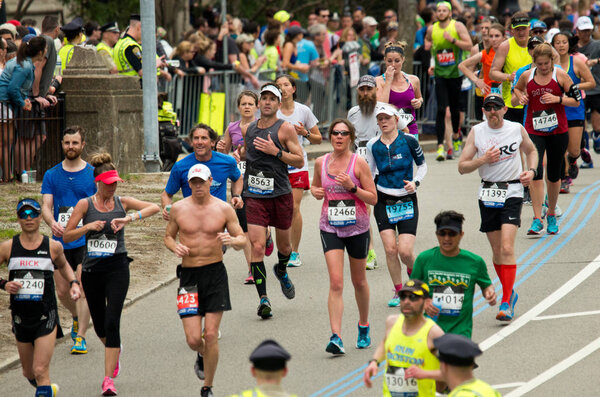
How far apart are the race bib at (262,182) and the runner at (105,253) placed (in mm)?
1863

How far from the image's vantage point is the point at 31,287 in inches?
348

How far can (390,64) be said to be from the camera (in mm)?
13430

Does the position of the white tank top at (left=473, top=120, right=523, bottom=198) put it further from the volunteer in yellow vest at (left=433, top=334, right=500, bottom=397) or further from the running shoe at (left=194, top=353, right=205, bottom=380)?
the volunteer in yellow vest at (left=433, top=334, right=500, bottom=397)

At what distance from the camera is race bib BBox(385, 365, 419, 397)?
280 inches

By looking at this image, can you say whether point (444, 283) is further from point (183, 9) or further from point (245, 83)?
point (183, 9)

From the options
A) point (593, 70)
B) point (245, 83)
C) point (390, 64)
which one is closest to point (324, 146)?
point (245, 83)

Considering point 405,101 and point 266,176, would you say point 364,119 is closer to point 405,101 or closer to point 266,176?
point 405,101

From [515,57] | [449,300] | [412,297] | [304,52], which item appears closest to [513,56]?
[515,57]

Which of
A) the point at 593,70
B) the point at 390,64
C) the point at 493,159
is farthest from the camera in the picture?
the point at 593,70

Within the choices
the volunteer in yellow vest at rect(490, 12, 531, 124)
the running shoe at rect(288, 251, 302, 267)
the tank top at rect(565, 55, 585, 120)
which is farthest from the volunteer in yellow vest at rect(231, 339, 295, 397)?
the volunteer in yellow vest at rect(490, 12, 531, 124)

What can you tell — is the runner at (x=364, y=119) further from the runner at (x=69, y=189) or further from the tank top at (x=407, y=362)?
the tank top at (x=407, y=362)

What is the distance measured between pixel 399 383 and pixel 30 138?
11.0 meters

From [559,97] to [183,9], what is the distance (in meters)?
15.6

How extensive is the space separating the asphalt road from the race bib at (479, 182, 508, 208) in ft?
3.40
